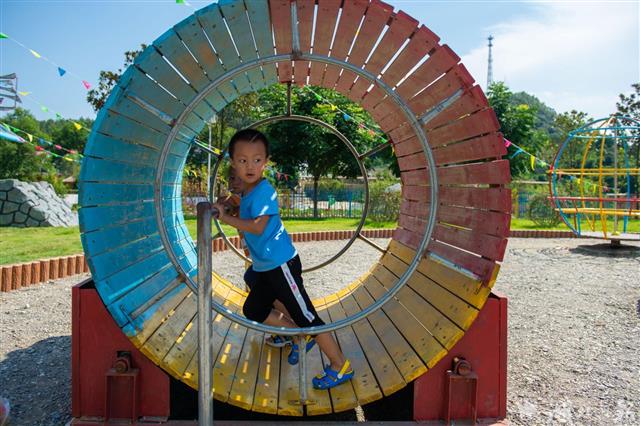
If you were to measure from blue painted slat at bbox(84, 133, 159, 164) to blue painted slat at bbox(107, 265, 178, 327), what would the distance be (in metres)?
0.59

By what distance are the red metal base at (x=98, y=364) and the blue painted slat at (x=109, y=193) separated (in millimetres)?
491

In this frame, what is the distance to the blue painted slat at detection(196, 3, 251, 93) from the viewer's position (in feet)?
7.95

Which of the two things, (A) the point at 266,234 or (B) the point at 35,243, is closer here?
(A) the point at 266,234

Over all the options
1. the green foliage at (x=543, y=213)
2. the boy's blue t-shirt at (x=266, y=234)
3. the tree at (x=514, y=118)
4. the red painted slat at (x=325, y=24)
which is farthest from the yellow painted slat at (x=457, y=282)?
the tree at (x=514, y=118)

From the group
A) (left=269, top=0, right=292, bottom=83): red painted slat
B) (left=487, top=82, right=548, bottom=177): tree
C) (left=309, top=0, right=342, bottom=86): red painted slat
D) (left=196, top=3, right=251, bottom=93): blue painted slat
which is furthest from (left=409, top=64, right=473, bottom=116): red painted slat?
(left=487, top=82, right=548, bottom=177): tree

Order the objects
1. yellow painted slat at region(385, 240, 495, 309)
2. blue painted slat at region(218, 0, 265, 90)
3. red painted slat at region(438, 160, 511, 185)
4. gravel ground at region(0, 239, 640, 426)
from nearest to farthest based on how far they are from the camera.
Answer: blue painted slat at region(218, 0, 265, 90), red painted slat at region(438, 160, 511, 185), yellow painted slat at region(385, 240, 495, 309), gravel ground at region(0, 239, 640, 426)

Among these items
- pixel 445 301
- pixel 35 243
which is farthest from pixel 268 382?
pixel 35 243

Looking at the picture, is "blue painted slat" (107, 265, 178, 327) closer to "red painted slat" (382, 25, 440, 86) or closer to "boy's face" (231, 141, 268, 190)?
"boy's face" (231, 141, 268, 190)

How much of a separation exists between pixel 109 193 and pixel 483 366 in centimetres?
207

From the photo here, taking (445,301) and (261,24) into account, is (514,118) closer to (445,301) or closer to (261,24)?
(445,301)

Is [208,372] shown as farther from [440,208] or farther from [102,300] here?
[440,208]

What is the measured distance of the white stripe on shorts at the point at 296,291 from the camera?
8.98 ft

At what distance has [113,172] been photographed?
103 inches

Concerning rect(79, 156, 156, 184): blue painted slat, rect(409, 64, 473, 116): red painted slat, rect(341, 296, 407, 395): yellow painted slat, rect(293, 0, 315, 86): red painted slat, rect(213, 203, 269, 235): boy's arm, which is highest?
rect(293, 0, 315, 86): red painted slat
